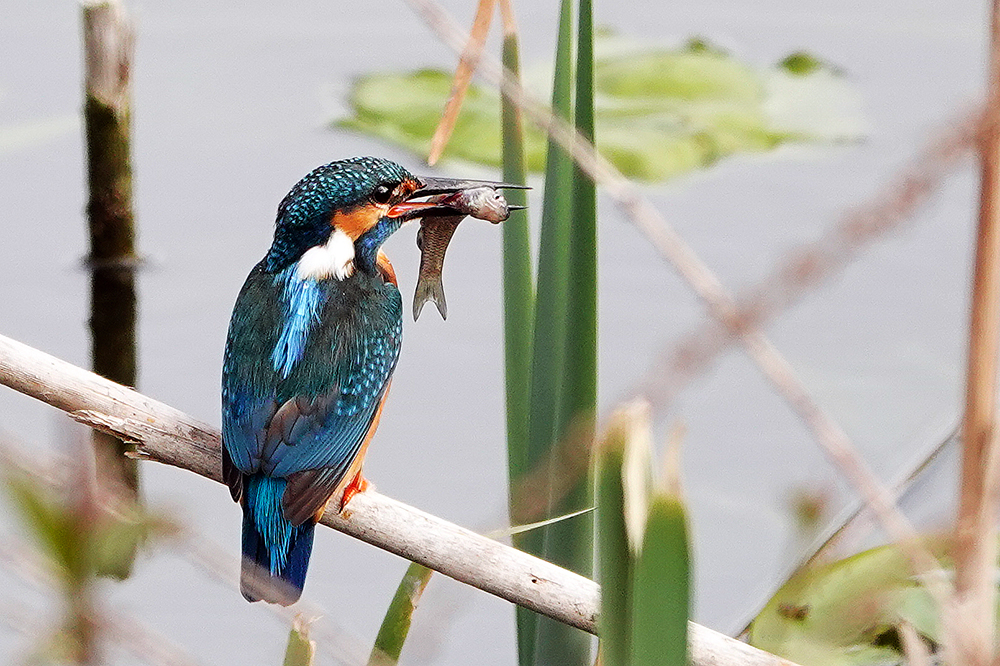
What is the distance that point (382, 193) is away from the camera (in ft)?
6.94

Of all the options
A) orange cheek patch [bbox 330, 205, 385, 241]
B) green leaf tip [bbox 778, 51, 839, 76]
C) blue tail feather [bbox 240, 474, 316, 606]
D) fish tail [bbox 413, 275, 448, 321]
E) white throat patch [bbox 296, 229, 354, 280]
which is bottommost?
blue tail feather [bbox 240, 474, 316, 606]

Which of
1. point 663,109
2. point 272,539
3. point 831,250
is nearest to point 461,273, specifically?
point 663,109

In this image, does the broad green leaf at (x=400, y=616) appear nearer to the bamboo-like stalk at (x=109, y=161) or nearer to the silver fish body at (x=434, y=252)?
the silver fish body at (x=434, y=252)

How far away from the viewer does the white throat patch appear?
2.07 metres

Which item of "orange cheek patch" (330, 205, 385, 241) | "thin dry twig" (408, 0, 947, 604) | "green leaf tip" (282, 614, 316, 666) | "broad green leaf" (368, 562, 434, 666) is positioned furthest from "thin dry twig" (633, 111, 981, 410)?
"orange cheek patch" (330, 205, 385, 241)

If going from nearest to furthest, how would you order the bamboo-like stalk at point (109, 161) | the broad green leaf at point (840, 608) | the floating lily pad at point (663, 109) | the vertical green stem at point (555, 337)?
1. the vertical green stem at point (555, 337)
2. the broad green leaf at point (840, 608)
3. the bamboo-like stalk at point (109, 161)
4. the floating lily pad at point (663, 109)

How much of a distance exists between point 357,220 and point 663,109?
84.7 inches

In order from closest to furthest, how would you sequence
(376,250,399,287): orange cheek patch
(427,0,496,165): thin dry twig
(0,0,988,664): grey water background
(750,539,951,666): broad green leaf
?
(427,0,496,165): thin dry twig → (750,539,951,666): broad green leaf → (376,250,399,287): orange cheek patch → (0,0,988,664): grey water background

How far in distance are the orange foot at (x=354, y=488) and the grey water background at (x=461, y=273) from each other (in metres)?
0.19

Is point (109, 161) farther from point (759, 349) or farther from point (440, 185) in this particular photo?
point (759, 349)

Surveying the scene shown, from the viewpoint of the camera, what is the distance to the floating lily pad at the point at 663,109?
12.5 feet

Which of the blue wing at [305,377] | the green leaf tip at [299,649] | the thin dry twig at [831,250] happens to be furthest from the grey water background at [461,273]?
the thin dry twig at [831,250]

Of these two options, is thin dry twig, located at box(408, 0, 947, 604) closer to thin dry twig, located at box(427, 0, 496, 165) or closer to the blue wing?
thin dry twig, located at box(427, 0, 496, 165)

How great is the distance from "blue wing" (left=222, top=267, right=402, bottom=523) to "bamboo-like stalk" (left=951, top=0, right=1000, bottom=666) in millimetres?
1029
